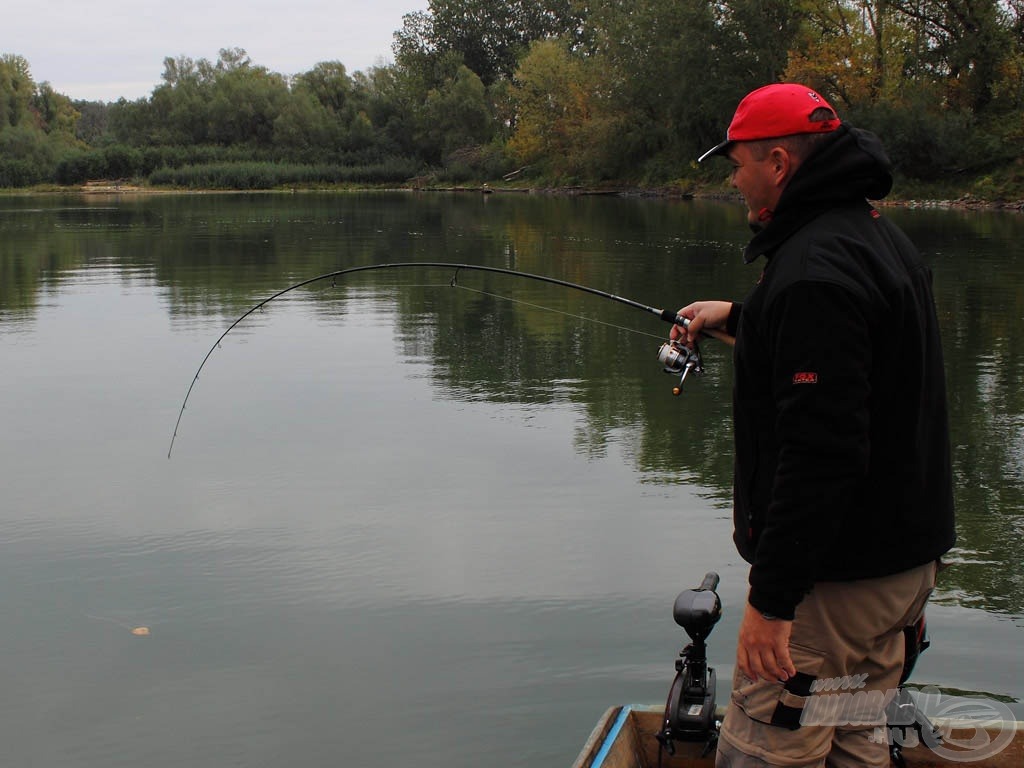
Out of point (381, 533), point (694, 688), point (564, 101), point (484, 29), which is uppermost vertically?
point (484, 29)

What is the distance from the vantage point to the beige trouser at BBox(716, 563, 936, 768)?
242 cm

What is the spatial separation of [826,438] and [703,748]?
3.99ft

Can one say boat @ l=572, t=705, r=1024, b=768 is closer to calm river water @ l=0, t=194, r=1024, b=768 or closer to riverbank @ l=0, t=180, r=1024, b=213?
calm river water @ l=0, t=194, r=1024, b=768

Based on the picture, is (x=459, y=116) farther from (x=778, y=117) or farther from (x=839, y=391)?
(x=839, y=391)

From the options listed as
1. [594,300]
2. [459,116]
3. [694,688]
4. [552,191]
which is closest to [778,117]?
[694,688]

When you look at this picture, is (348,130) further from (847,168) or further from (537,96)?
(847,168)

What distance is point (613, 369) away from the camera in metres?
10.4

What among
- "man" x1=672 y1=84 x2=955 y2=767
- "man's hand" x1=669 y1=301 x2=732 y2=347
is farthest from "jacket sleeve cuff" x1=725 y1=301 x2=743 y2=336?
"man" x1=672 y1=84 x2=955 y2=767

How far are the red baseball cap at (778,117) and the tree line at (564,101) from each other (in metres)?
35.6

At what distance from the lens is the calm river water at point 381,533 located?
4.42 metres

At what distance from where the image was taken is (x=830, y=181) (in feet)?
7.70

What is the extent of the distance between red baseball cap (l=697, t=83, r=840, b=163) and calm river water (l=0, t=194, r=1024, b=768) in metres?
2.48

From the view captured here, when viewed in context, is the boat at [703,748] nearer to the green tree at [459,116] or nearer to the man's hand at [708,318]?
the man's hand at [708,318]

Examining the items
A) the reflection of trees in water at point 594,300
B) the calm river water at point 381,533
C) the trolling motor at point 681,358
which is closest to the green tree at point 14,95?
the reflection of trees in water at point 594,300
